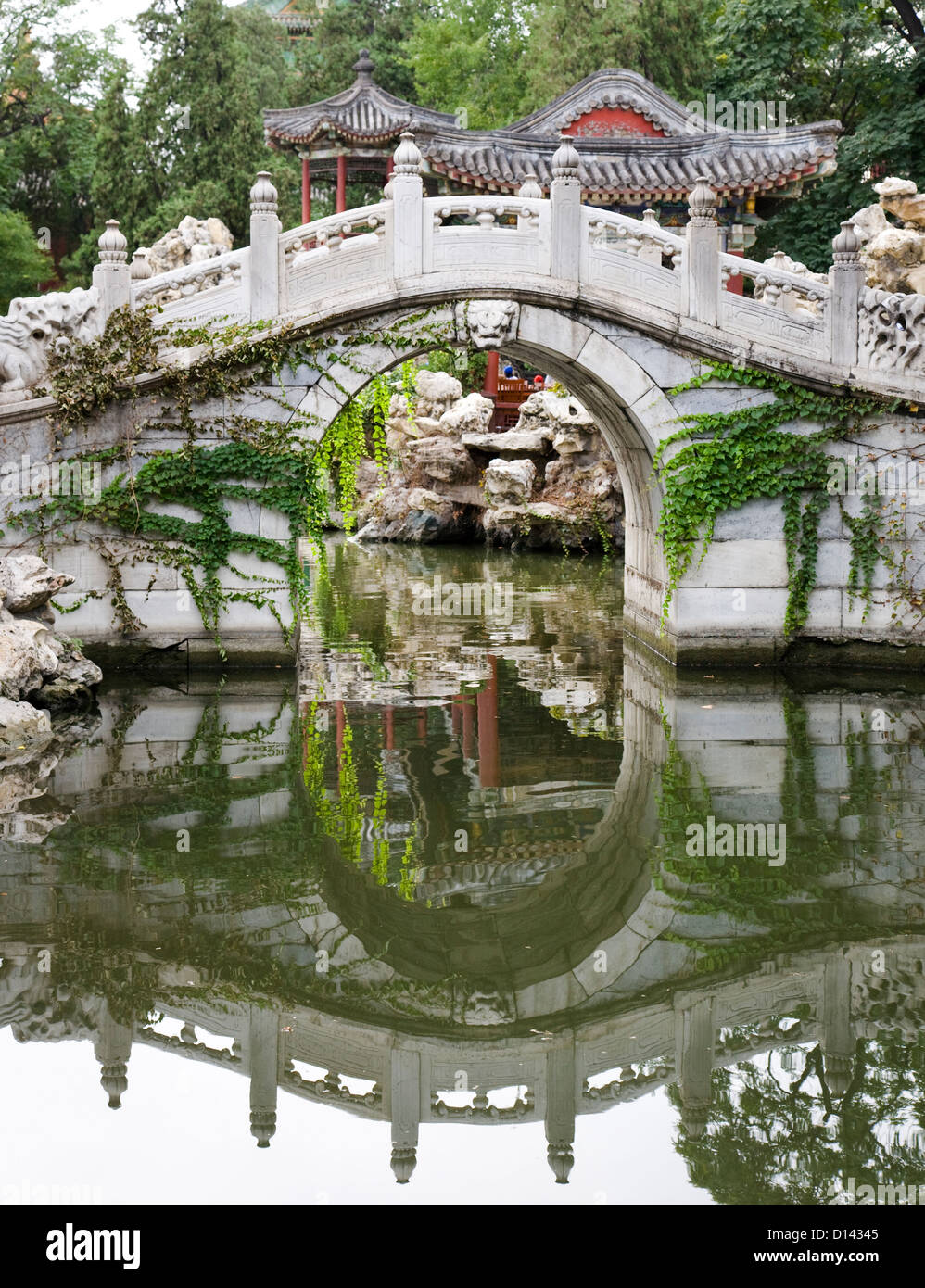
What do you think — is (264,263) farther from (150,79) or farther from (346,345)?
(150,79)

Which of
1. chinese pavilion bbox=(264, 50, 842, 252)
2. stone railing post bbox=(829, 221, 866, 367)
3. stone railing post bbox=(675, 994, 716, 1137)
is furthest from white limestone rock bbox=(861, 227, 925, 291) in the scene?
stone railing post bbox=(675, 994, 716, 1137)

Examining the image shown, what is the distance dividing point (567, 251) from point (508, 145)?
1171 centimetres

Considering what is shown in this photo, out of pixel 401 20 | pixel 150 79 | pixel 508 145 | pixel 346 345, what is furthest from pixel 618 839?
pixel 401 20

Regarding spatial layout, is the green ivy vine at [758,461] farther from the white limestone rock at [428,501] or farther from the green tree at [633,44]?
the green tree at [633,44]

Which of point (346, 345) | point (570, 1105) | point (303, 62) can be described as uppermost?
point (303, 62)

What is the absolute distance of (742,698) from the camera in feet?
34.0

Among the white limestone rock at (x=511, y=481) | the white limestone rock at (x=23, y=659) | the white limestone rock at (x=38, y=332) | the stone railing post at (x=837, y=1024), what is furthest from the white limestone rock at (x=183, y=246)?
the stone railing post at (x=837, y=1024)

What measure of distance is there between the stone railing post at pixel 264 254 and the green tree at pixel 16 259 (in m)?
17.7

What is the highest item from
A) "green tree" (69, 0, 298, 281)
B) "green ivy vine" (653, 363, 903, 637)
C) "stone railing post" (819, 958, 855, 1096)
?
"green tree" (69, 0, 298, 281)

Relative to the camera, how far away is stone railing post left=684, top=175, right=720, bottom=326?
10.8m

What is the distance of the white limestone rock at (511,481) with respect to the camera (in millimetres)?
21328

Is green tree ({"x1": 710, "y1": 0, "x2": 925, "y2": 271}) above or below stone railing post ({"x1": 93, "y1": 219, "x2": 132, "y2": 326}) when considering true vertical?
above

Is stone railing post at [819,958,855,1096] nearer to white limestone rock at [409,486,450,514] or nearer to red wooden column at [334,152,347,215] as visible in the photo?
white limestone rock at [409,486,450,514]

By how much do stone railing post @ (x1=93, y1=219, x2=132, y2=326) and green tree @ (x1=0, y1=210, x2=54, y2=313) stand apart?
17255mm
